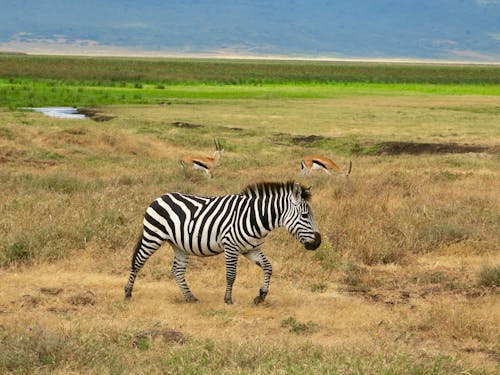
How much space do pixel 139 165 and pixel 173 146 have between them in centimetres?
596

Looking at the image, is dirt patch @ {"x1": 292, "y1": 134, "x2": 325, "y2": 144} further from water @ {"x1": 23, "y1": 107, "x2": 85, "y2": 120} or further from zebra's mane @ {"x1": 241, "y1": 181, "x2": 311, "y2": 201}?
zebra's mane @ {"x1": 241, "y1": 181, "x2": 311, "y2": 201}

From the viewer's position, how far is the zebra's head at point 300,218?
354 inches

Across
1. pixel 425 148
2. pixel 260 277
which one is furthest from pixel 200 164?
pixel 425 148

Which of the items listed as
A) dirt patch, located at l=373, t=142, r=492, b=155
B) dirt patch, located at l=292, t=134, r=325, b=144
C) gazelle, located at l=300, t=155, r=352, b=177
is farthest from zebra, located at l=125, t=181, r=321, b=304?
dirt patch, located at l=292, t=134, r=325, b=144

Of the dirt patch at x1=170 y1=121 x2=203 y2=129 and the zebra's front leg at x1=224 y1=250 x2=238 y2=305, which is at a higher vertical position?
the zebra's front leg at x1=224 y1=250 x2=238 y2=305

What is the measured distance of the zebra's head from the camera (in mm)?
8984

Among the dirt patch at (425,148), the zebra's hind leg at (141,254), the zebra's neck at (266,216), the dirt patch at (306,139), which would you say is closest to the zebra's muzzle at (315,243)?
the zebra's neck at (266,216)

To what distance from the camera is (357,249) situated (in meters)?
11.8

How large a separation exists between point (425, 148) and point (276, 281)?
1807 centimetres

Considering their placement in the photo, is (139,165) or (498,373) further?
(139,165)

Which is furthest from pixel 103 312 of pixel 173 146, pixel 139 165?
pixel 173 146

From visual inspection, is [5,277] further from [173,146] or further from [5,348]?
[173,146]

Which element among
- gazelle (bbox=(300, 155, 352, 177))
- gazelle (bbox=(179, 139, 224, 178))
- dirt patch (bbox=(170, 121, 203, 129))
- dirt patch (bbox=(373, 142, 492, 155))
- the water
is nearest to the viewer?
gazelle (bbox=(300, 155, 352, 177))

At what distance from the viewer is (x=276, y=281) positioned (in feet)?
34.5
